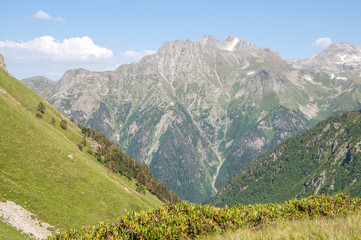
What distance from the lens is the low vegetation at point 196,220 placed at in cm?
1688

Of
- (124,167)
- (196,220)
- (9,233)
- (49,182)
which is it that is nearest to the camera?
(196,220)

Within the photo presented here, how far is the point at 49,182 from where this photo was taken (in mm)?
59469

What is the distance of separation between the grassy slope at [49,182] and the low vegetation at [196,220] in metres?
29.4

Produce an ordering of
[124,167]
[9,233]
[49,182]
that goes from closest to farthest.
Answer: [9,233]
[49,182]
[124,167]

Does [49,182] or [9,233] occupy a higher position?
[49,182]

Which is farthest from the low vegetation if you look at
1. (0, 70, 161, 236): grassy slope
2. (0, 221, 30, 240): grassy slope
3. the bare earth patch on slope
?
(0, 70, 161, 236): grassy slope

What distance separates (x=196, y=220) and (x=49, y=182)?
Result: 52.8 m

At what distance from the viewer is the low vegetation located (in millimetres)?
16875

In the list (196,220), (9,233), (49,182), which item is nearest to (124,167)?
(49,182)

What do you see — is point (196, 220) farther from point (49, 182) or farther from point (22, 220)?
point (49, 182)

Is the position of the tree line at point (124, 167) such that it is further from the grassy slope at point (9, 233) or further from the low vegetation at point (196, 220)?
the low vegetation at point (196, 220)

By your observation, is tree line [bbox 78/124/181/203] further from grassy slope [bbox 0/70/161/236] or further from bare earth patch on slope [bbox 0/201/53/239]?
bare earth patch on slope [bbox 0/201/53/239]

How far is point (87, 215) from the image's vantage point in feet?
191

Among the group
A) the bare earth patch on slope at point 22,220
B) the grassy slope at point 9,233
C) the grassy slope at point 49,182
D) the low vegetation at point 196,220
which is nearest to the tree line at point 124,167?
the grassy slope at point 49,182
